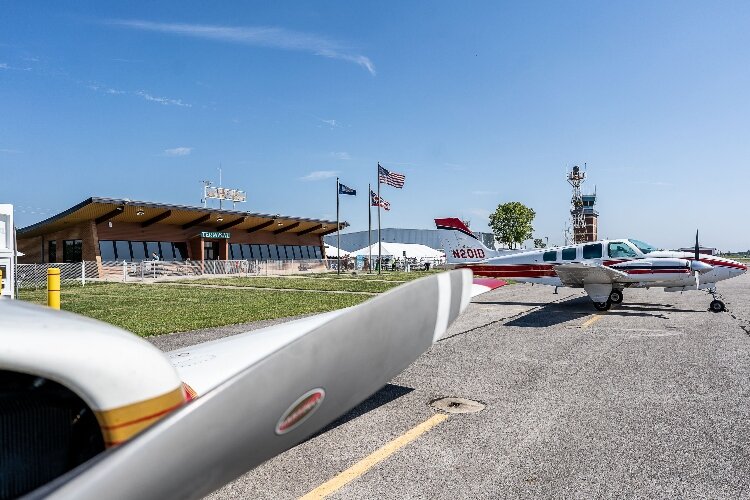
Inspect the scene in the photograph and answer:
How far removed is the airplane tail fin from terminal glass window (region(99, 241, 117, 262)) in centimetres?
2666

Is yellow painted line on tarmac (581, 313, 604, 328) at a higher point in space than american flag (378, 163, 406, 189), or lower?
lower

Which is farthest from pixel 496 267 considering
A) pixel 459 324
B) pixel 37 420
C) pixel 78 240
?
pixel 78 240

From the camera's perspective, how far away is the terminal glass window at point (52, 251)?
38475mm

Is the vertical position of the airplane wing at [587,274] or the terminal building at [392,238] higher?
the terminal building at [392,238]

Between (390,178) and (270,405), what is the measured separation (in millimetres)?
39785

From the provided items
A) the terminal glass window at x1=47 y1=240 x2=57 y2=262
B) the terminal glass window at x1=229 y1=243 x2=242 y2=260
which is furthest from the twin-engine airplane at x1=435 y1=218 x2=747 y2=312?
the terminal glass window at x1=47 y1=240 x2=57 y2=262

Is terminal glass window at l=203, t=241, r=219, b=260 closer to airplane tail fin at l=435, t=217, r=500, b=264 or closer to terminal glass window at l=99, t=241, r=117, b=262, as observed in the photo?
terminal glass window at l=99, t=241, r=117, b=262

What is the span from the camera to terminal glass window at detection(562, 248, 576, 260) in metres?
15.2

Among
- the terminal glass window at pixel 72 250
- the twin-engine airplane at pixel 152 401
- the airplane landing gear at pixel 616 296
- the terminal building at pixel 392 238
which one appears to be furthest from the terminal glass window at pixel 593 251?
the terminal building at pixel 392 238

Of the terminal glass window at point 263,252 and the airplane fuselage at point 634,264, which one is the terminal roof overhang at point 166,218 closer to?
the terminal glass window at point 263,252

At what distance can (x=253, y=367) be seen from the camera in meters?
1.31

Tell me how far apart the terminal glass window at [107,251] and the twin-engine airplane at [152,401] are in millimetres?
38260

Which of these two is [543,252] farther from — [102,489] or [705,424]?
[102,489]

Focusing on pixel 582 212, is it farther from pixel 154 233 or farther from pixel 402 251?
pixel 154 233
